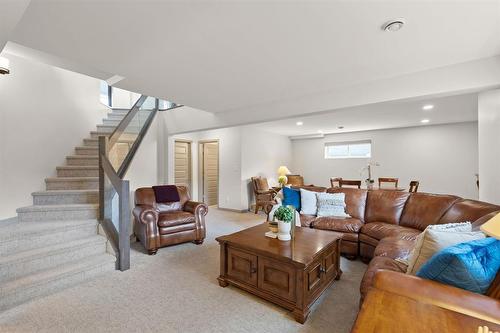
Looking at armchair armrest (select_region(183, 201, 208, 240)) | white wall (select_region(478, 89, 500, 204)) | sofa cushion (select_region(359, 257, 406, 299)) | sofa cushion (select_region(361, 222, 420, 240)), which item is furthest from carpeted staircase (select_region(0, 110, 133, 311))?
white wall (select_region(478, 89, 500, 204))

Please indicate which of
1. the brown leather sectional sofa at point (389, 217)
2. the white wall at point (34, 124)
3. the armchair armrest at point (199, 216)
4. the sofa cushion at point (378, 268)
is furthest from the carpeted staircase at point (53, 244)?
the brown leather sectional sofa at point (389, 217)

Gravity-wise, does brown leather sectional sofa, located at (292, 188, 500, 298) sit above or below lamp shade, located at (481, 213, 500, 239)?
below

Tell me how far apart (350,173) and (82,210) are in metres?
6.78

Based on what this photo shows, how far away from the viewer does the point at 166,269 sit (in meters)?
2.88

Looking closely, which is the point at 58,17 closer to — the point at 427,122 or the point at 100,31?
the point at 100,31

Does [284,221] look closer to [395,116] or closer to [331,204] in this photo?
[331,204]

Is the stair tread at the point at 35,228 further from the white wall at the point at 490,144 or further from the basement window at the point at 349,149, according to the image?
the basement window at the point at 349,149

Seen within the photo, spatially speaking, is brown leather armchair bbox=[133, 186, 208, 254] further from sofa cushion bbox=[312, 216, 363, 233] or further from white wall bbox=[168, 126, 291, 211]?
white wall bbox=[168, 126, 291, 211]

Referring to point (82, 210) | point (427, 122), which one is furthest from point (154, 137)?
point (427, 122)

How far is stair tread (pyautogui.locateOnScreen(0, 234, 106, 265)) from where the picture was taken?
2363 mm

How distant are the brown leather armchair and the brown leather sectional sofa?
67.9 inches

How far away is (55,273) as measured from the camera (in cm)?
243

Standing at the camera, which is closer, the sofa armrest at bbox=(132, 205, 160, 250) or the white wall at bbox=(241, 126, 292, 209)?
the sofa armrest at bbox=(132, 205, 160, 250)

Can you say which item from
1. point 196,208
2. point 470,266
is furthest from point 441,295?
point 196,208
